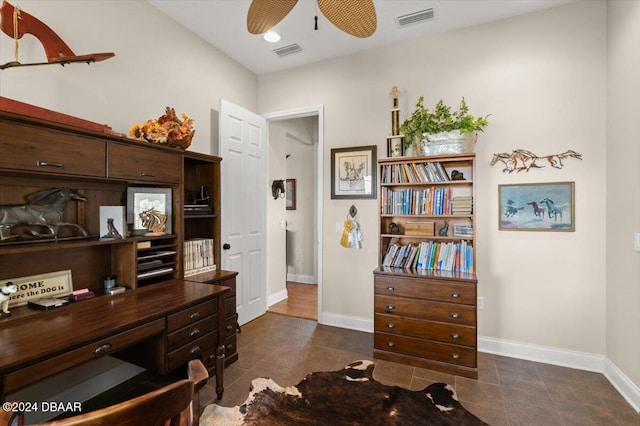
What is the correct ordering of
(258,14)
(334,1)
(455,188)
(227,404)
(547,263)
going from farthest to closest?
(455,188)
(547,263)
(227,404)
(258,14)
(334,1)

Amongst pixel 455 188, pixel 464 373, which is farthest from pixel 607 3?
pixel 464 373

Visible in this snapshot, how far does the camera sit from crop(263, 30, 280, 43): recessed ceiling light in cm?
300

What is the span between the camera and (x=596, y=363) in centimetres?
251

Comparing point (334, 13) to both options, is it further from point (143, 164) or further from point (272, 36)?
point (143, 164)

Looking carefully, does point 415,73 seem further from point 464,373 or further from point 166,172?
point 464,373

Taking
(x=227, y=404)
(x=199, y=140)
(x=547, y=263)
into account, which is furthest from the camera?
(x=199, y=140)

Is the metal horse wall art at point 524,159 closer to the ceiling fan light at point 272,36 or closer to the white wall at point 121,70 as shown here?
the ceiling fan light at point 272,36

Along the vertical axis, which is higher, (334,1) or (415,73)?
(415,73)

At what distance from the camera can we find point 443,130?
2.69 meters

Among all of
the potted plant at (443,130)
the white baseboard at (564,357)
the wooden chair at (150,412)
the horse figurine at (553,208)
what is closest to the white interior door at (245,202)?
the potted plant at (443,130)

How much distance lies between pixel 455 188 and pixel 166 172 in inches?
102

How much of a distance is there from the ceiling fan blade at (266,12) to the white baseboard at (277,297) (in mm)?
3232

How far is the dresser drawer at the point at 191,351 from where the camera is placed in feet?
5.97

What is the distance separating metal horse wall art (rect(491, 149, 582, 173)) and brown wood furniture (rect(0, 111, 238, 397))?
273cm
